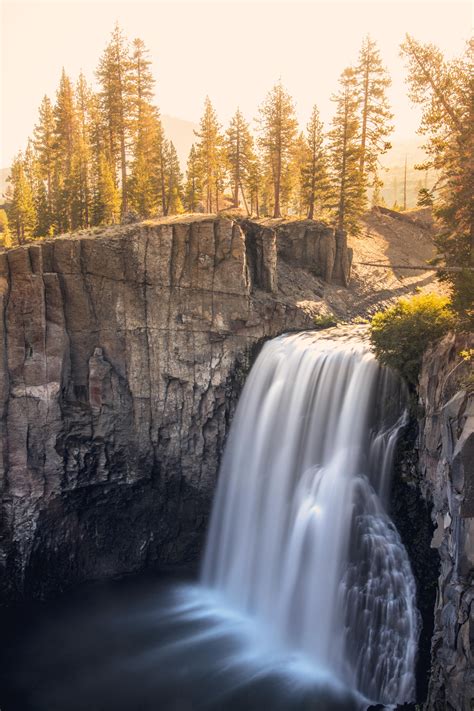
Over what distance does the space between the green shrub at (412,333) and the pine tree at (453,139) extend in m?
1.01

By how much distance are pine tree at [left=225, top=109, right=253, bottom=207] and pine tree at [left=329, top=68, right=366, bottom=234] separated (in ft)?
28.9

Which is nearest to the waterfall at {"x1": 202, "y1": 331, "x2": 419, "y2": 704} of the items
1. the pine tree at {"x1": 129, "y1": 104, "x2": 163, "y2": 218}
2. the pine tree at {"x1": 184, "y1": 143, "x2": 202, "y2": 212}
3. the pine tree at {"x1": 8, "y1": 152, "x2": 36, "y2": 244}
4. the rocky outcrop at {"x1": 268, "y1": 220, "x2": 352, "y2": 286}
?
the rocky outcrop at {"x1": 268, "y1": 220, "x2": 352, "y2": 286}

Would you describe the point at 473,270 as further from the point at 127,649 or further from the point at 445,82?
the point at 127,649

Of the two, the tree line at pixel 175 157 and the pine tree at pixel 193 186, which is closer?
the tree line at pixel 175 157

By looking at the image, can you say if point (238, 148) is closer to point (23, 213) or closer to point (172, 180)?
point (172, 180)

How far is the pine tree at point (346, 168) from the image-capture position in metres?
34.4

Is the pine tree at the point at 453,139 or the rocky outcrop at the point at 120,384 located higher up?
the pine tree at the point at 453,139

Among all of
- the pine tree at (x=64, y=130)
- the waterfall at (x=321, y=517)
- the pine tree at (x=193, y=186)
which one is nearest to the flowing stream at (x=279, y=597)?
the waterfall at (x=321, y=517)

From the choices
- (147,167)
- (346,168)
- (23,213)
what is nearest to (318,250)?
(346,168)

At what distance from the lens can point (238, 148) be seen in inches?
1678

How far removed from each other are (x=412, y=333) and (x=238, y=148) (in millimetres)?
28706

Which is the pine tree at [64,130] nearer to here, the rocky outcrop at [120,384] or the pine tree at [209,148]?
the pine tree at [209,148]

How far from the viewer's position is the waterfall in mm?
17219

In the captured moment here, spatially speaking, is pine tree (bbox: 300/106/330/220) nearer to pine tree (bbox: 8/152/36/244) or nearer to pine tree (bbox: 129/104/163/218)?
pine tree (bbox: 129/104/163/218)
